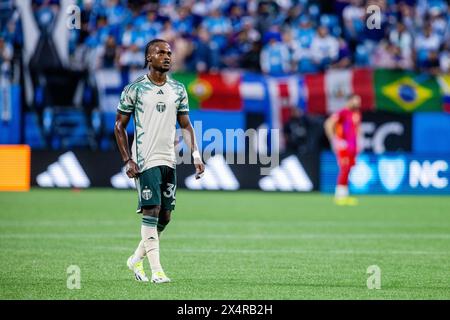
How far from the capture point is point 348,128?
858 inches

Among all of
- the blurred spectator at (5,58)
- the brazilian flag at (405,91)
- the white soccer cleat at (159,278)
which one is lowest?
the white soccer cleat at (159,278)

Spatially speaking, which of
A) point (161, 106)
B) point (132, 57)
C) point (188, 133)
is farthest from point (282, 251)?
point (132, 57)

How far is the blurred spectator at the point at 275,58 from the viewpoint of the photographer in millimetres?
25328

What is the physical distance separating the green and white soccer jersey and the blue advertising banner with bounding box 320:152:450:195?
46.7ft

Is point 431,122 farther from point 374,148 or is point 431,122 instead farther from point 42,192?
point 42,192

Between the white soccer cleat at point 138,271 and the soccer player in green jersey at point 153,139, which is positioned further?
the white soccer cleat at point 138,271

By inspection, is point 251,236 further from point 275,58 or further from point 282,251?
point 275,58

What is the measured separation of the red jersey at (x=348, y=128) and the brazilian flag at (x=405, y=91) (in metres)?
3.26

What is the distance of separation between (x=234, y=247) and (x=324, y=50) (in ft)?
42.9

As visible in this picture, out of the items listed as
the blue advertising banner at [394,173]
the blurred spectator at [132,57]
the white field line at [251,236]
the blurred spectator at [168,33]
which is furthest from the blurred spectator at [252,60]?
the white field line at [251,236]

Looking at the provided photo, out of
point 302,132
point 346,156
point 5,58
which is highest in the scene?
point 5,58

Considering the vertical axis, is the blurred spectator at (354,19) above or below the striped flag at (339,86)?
above

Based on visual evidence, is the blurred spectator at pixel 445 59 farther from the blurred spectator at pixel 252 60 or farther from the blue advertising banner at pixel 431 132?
the blurred spectator at pixel 252 60

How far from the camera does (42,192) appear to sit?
23203mm
